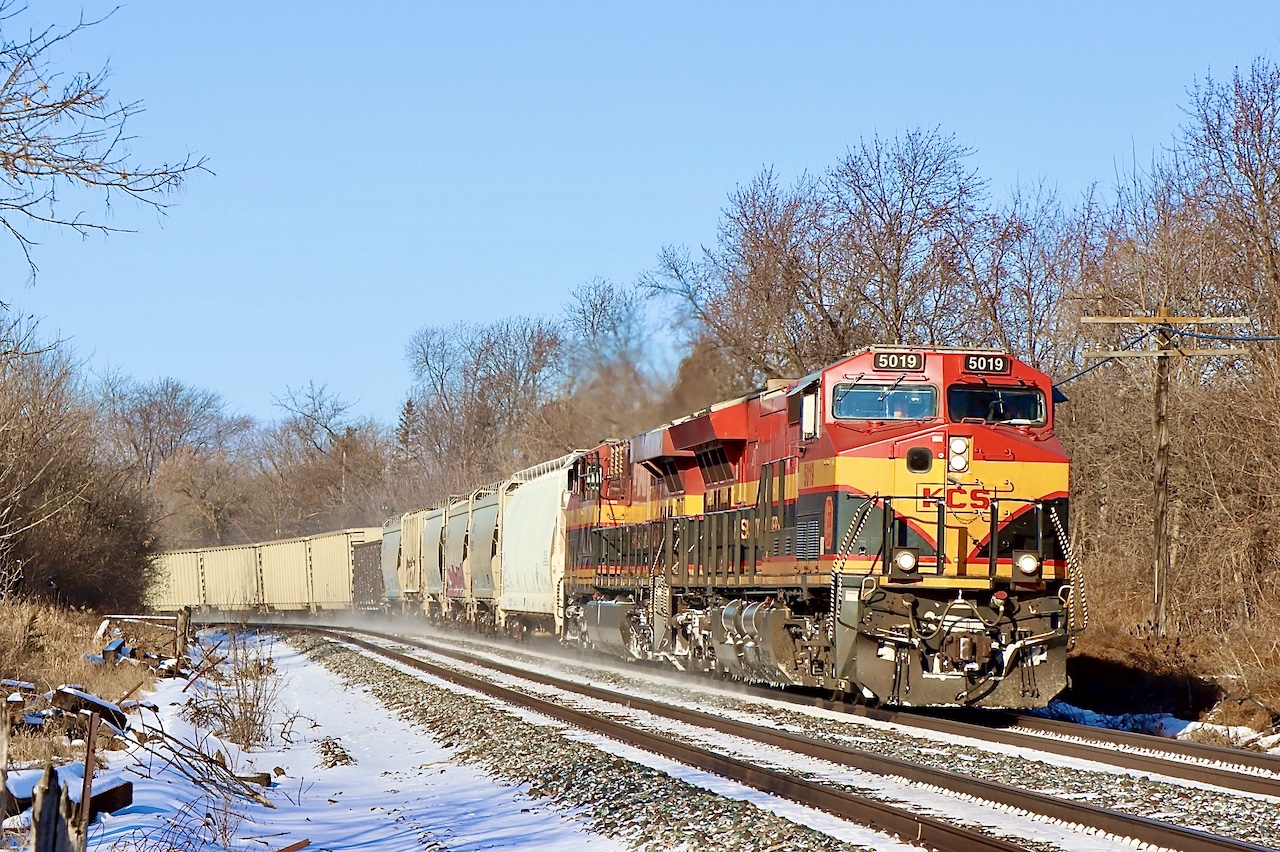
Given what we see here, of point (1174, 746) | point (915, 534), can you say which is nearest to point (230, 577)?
point (915, 534)

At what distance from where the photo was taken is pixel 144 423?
10862cm

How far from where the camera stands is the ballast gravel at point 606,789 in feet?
26.2

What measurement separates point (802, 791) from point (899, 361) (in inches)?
250

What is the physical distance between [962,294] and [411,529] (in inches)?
714

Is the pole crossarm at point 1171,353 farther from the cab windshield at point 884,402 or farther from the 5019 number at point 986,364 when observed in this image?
the cab windshield at point 884,402

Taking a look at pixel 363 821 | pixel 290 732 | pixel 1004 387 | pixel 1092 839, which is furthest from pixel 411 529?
pixel 1092 839

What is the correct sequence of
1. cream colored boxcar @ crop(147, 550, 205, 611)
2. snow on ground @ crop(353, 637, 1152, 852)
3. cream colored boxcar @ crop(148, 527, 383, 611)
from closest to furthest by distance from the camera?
1. snow on ground @ crop(353, 637, 1152, 852)
2. cream colored boxcar @ crop(148, 527, 383, 611)
3. cream colored boxcar @ crop(147, 550, 205, 611)

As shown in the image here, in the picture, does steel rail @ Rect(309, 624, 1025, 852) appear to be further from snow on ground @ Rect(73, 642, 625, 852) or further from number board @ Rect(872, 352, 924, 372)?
number board @ Rect(872, 352, 924, 372)

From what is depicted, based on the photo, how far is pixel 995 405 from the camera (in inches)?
564

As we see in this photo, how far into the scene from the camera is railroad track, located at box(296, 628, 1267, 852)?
7.52 meters

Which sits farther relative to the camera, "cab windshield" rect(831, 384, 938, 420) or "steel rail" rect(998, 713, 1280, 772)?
"cab windshield" rect(831, 384, 938, 420)

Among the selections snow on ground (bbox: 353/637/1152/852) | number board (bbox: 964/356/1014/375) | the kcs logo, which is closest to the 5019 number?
number board (bbox: 964/356/1014/375)

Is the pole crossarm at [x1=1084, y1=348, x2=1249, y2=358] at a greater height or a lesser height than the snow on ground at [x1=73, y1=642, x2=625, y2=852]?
greater

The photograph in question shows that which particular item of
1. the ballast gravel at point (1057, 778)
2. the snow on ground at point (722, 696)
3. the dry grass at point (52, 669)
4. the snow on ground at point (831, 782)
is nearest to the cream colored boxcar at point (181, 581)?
the snow on ground at point (722, 696)
